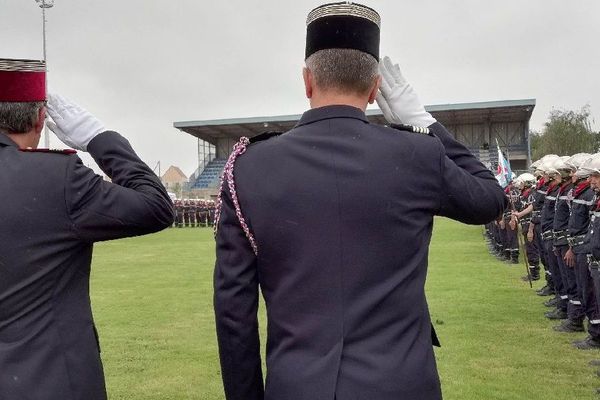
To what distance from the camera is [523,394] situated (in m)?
5.96

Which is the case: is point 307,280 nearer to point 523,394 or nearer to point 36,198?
point 36,198

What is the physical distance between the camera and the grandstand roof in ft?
151

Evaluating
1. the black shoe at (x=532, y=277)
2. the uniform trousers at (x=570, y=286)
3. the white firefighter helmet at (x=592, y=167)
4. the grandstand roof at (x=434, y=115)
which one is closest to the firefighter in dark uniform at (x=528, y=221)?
the black shoe at (x=532, y=277)

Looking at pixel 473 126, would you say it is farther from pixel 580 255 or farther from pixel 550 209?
pixel 580 255

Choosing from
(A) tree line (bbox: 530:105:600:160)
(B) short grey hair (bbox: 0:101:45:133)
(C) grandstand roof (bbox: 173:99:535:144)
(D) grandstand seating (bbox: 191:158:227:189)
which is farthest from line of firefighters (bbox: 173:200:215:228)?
(B) short grey hair (bbox: 0:101:45:133)

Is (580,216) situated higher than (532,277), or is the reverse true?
(580,216)

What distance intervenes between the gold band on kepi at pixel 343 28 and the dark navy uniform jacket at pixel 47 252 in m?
0.78

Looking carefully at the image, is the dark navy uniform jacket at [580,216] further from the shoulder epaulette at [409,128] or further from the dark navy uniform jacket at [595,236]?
the shoulder epaulette at [409,128]

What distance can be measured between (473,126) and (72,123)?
168 ft

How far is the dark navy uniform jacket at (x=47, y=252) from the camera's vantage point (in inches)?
87.1

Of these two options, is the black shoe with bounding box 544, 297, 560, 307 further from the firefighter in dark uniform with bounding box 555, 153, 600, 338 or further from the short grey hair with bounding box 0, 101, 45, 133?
the short grey hair with bounding box 0, 101, 45, 133

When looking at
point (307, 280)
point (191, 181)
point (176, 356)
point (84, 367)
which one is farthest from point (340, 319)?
point (191, 181)

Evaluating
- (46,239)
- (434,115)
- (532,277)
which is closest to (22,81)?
(46,239)

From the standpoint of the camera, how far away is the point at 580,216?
28.9 feet
